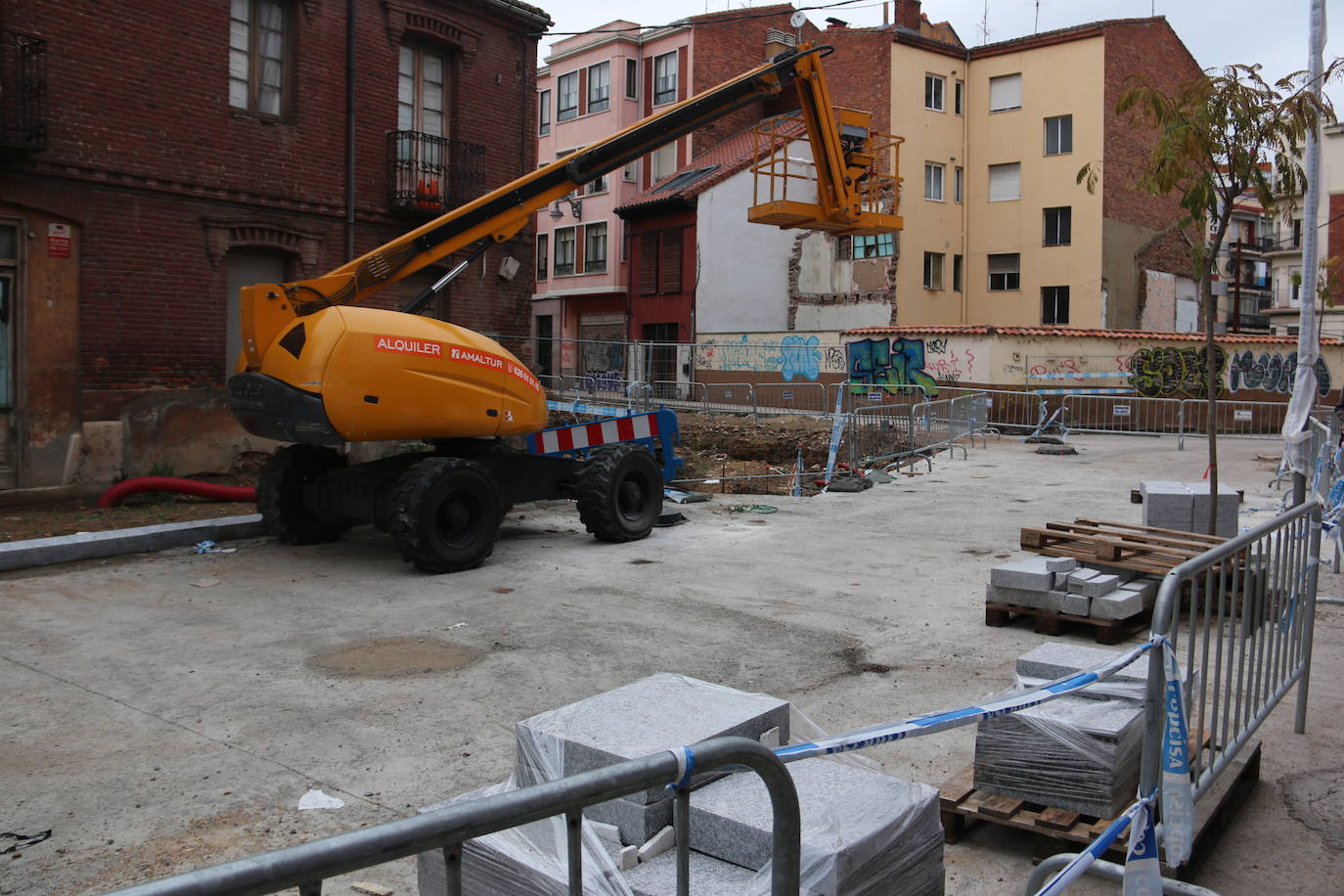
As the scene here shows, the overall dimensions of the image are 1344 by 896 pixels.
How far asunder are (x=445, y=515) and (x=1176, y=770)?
720cm

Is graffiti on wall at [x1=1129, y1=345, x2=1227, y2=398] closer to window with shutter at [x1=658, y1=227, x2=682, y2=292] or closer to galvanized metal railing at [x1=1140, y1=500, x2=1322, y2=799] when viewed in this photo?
window with shutter at [x1=658, y1=227, x2=682, y2=292]

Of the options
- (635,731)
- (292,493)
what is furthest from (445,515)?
(635,731)

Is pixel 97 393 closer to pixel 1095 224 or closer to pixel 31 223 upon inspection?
pixel 31 223

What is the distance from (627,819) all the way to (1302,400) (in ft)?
20.0

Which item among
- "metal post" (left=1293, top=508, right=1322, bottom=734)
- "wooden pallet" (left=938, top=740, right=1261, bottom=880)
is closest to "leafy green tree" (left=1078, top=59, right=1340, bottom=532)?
"metal post" (left=1293, top=508, right=1322, bottom=734)

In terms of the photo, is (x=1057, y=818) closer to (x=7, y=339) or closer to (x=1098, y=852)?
(x=1098, y=852)

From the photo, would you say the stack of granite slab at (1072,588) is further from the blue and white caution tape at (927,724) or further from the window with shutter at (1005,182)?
the window with shutter at (1005,182)

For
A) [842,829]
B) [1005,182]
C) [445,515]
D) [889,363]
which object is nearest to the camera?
[842,829]

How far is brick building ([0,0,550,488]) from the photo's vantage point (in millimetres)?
12656

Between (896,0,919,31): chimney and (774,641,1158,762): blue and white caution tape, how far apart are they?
1443 inches

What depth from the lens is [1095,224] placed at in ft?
111

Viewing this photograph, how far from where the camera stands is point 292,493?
1053cm

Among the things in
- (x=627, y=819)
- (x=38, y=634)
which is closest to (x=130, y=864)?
(x=627, y=819)

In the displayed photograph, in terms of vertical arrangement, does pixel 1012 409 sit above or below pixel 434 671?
above
